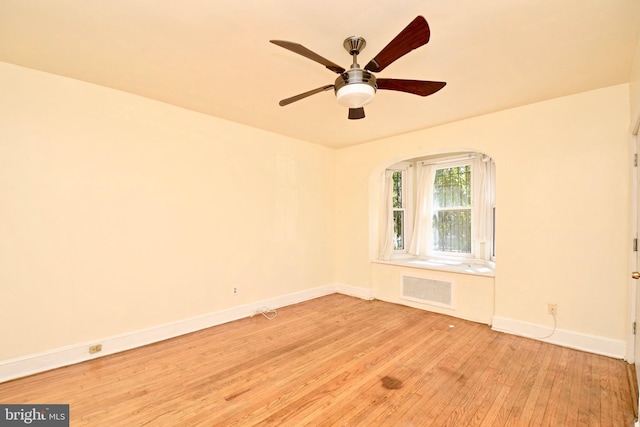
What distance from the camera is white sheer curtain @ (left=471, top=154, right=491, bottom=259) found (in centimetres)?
440

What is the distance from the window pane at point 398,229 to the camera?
5.27 metres

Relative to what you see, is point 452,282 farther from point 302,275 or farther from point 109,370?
point 109,370

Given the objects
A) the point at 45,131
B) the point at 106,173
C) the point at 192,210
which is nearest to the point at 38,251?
the point at 106,173

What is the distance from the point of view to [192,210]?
3367 millimetres

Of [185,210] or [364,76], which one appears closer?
[364,76]

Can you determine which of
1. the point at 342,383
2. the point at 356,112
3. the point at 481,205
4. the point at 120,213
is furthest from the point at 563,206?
the point at 120,213

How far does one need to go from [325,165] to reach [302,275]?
189 centimetres

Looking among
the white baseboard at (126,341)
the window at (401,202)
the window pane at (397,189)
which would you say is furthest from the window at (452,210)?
the white baseboard at (126,341)

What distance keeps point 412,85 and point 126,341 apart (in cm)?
345

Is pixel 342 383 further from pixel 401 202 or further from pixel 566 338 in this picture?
pixel 401 202

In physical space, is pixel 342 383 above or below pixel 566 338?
below

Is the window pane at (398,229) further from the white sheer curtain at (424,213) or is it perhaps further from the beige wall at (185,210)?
the beige wall at (185,210)

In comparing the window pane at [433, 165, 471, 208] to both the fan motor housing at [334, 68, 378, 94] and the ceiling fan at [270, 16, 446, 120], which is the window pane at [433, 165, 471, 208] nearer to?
the ceiling fan at [270, 16, 446, 120]

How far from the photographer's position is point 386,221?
4992mm
